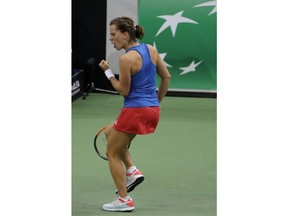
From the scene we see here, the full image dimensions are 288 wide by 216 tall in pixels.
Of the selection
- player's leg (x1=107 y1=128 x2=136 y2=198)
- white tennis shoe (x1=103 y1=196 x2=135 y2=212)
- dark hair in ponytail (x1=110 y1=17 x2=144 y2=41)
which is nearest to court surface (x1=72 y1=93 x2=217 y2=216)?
white tennis shoe (x1=103 y1=196 x2=135 y2=212)

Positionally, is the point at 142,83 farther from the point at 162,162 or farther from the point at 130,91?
the point at 162,162

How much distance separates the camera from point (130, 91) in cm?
657

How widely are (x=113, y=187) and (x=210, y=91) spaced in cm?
572

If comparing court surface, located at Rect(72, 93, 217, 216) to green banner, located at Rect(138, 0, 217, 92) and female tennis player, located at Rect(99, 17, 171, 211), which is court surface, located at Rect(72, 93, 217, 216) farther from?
green banner, located at Rect(138, 0, 217, 92)

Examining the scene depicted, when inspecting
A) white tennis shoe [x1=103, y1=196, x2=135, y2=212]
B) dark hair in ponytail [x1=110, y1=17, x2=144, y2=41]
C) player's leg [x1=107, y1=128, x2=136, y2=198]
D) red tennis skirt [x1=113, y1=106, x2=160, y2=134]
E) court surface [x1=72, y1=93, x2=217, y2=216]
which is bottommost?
court surface [x1=72, y1=93, x2=217, y2=216]

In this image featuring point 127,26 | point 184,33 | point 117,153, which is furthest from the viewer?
point 184,33

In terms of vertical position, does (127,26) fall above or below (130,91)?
above

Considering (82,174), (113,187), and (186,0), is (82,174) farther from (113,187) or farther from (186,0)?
(186,0)

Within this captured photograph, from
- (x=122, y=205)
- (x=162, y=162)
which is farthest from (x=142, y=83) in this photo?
(x=162, y=162)

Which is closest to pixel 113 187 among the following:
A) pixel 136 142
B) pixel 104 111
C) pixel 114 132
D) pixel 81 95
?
pixel 114 132

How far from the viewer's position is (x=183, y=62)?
42.7 feet

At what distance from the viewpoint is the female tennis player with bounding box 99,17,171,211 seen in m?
6.49

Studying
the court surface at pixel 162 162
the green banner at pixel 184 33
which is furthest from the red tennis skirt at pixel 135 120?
the green banner at pixel 184 33

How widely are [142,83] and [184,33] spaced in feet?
21.2
